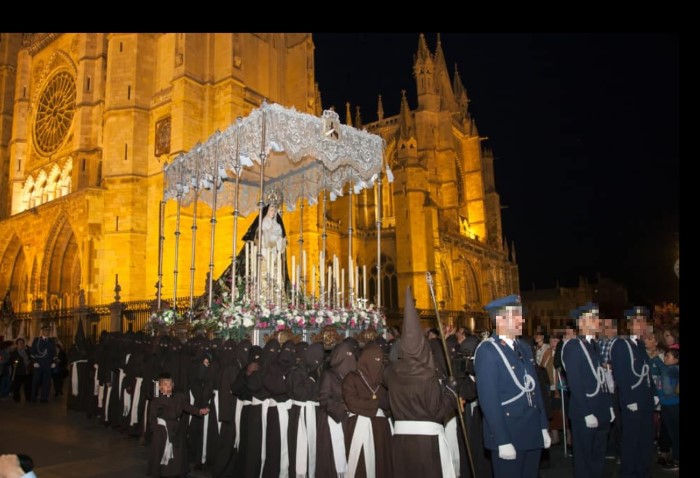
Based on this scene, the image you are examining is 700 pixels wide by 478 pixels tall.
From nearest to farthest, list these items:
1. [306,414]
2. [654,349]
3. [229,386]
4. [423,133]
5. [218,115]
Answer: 1. [306,414]
2. [229,386]
3. [654,349]
4. [218,115]
5. [423,133]

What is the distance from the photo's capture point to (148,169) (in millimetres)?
21281

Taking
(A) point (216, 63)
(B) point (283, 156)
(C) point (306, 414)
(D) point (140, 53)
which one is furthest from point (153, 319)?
(D) point (140, 53)

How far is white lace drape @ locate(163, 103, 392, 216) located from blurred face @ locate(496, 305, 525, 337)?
663cm

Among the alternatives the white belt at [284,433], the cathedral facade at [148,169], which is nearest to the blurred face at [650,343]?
the white belt at [284,433]

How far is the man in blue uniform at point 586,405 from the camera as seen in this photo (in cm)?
529

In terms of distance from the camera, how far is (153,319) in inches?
447

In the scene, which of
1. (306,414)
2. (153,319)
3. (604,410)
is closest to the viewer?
(604,410)

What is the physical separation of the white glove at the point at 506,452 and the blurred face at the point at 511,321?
889mm

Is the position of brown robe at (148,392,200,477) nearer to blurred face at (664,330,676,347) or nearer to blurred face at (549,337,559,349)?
blurred face at (549,337,559,349)

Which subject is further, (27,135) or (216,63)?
(27,135)

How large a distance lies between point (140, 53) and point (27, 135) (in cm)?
1203

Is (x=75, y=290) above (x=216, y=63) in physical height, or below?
below

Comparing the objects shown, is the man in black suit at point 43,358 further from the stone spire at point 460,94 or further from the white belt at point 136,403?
the stone spire at point 460,94

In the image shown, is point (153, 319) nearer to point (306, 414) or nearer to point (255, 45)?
point (306, 414)
